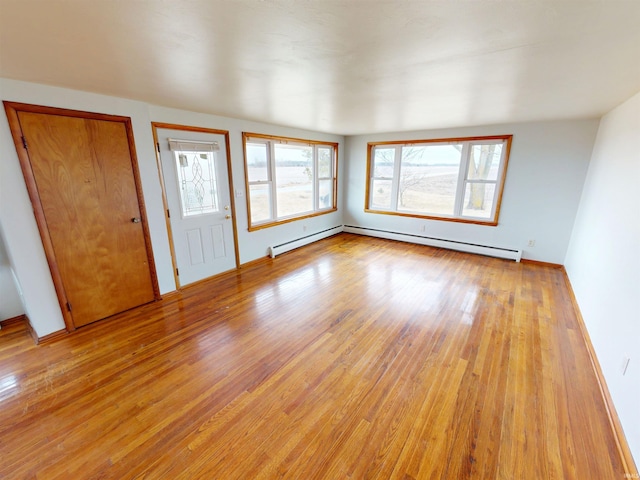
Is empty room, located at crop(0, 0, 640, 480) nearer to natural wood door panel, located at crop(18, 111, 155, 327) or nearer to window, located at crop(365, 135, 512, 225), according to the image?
natural wood door panel, located at crop(18, 111, 155, 327)

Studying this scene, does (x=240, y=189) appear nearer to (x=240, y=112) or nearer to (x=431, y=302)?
(x=240, y=112)

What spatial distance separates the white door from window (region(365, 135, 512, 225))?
3.36m

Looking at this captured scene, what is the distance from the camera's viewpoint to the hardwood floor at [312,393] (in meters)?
1.45

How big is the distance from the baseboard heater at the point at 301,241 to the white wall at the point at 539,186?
8.21ft

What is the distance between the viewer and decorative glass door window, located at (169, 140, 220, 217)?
10.6 ft

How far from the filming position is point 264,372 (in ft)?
6.82

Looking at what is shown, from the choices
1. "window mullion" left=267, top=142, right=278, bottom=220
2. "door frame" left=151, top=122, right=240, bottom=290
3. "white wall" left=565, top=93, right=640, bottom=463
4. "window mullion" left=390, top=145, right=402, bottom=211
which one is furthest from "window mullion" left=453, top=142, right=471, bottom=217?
"door frame" left=151, top=122, right=240, bottom=290

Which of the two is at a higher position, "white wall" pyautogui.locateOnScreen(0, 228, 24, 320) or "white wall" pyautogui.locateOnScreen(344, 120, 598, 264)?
"white wall" pyautogui.locateOnScreen(344, 120, 598, 264)

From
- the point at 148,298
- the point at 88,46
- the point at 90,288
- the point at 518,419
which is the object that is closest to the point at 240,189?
the point at 148,298

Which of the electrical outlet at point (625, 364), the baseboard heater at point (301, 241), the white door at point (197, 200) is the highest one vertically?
the white door at point (197, 200)

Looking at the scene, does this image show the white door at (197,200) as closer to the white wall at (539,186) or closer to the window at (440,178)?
the window at (440,178)

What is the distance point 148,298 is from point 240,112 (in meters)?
2.52

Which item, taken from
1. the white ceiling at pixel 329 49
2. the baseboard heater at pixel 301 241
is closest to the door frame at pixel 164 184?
the white ceiling at pixel 329 49

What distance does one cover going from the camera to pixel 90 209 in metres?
2.56
